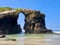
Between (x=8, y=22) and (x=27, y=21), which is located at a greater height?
(x=27, y=21)

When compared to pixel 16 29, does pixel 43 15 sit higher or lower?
higher

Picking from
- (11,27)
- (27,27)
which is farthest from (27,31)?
(11,27)

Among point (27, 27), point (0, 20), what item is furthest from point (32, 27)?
point (0, 20)

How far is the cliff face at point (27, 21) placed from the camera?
78.1 meters

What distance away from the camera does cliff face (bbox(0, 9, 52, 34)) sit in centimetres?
7812

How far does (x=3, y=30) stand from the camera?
76.4 metres

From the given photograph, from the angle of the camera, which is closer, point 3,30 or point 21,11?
point 3,30

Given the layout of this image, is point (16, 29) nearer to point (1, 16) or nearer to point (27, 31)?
point (27, 31)

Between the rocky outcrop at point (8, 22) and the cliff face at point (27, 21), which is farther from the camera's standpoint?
the cliff face at point (27, 21)

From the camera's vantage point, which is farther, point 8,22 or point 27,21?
point 27,21

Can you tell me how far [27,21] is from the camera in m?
81.8

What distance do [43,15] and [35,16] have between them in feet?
12.4

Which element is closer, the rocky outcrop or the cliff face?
the rocky outcrop

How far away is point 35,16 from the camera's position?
263 ft
